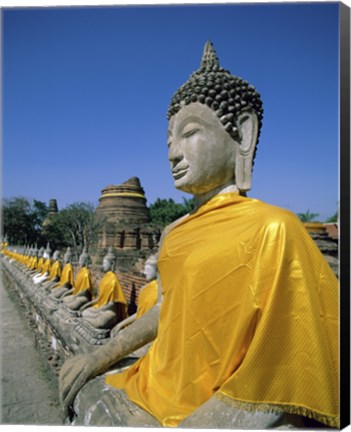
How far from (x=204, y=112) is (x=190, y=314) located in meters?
0.93

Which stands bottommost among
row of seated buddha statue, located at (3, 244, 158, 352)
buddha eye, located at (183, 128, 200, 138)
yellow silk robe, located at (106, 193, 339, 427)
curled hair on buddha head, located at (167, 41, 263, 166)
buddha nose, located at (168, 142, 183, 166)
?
row of seated buddha statue, located at (3, 244, 158, 352)

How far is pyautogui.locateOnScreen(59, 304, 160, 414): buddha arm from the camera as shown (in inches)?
77.7

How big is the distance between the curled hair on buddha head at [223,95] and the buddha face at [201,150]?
Result: 3 cm

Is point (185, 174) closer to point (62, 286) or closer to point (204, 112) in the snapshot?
point (204, 112)

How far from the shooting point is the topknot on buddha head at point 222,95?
1857mm

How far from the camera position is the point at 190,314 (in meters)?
1.63

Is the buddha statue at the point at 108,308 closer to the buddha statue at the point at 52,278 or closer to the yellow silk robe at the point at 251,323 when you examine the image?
the yellow silk robe at the point at 251,323

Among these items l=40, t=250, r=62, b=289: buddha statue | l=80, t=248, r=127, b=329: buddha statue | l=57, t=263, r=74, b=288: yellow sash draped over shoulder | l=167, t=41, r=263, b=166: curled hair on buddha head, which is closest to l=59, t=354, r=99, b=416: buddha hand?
l=167, t=41, r=263, b=166: curled hair on buddha head

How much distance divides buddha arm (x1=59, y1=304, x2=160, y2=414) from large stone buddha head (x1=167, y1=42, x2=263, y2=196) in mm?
766

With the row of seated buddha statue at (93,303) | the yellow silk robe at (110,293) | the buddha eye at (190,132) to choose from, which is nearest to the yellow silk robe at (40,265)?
the row of seated buddha statue at (93,303)

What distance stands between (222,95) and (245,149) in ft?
0.90

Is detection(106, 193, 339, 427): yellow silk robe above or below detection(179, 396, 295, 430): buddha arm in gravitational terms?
above

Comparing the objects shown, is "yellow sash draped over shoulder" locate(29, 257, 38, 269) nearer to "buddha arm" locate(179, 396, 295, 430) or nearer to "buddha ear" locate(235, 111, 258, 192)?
"buddha ear" locate(235, 111, 258, 192)

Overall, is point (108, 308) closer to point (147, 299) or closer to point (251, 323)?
point (147, 299)
